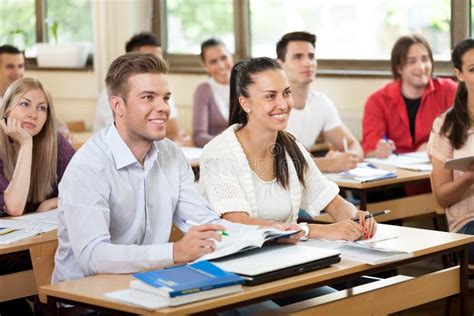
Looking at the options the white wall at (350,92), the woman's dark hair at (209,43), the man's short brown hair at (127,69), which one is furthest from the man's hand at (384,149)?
the man's short brown hair at (127,69)

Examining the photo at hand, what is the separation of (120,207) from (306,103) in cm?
257

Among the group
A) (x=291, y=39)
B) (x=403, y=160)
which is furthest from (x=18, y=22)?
(x=403, y=160)

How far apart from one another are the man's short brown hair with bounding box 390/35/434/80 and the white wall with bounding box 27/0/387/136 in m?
1.95

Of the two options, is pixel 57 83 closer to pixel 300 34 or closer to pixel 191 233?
pixel 300 34

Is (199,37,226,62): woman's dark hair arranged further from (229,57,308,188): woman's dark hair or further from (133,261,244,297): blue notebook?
(133,261,244,297): blue notebook

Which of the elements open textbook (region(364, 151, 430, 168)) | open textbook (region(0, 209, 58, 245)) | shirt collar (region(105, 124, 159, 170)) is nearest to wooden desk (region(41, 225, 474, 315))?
shirt collar (region(105, 124, 159, 170))

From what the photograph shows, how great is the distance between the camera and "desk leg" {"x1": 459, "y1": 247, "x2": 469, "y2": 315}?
3.29m

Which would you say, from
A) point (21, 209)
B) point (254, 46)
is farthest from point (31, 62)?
point (21, 209)

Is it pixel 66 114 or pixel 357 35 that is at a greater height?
pixel 357 35

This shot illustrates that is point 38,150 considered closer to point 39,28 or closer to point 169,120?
point 169,120

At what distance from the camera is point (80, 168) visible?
3066mm

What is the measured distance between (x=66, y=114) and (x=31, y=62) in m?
0.63

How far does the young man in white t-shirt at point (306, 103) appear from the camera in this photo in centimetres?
549

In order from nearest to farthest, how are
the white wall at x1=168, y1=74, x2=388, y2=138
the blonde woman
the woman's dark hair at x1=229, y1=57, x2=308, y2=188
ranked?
the woman's dark hair at x1=229, y1=57, x2=308, y2=188, the blonde woman, the white wall at x1=168, y1=74, x2=388, y2=138
